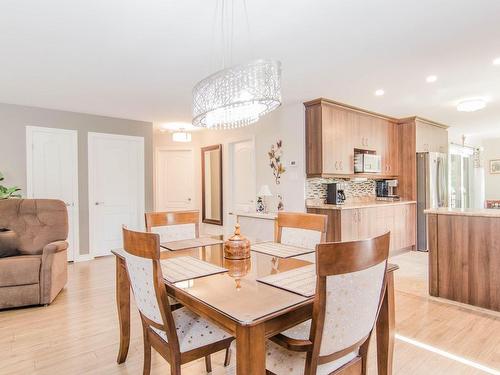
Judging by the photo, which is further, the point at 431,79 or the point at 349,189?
the point at 349,189

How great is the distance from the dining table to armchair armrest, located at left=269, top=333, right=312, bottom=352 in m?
0.09

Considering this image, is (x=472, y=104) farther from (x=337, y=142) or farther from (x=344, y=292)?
(x=344, y=292)

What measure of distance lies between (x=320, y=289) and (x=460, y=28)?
2453 millimetres

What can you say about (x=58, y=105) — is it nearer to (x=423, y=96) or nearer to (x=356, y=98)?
(x=356, y=98)

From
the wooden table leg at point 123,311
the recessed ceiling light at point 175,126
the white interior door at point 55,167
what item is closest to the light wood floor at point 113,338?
the wooden table leg at point 123,311

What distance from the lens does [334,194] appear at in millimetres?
4699

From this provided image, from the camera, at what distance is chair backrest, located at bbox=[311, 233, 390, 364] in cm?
109

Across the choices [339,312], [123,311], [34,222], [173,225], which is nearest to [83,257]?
[34,222]

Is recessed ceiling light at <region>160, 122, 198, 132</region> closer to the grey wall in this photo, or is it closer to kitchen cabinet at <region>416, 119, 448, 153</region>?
the grey wall

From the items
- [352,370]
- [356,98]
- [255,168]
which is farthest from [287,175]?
[352,370]

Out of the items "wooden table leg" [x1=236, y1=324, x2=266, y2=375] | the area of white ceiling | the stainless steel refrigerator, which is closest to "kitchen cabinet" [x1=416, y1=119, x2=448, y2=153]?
the stainless steel refrigerator

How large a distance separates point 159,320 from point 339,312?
0.82 meters

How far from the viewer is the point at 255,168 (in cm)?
532

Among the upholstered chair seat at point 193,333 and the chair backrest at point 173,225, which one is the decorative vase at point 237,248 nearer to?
the upholstered chair seat at point 193,333
